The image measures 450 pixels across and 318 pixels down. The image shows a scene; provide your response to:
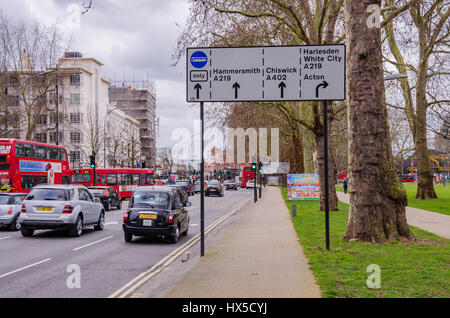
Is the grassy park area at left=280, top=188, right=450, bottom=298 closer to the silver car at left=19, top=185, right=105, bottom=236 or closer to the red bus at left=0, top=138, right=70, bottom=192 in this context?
the silver car at left=19, top=185, right=105, bottom=236

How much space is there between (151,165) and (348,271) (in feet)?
346

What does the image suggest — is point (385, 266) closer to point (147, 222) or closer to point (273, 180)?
point (147, 222)

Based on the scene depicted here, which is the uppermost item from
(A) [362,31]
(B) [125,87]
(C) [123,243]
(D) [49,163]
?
(B) [125,87]

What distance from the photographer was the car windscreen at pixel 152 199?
14.4 m

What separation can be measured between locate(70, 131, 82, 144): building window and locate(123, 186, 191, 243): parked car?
2506 inches

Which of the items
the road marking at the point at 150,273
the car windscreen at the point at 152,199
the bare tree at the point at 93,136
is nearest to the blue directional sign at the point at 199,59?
the road marking at the point at 150,273

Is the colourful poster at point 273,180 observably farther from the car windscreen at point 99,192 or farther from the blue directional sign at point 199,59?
the blue directional sign at point 199,59

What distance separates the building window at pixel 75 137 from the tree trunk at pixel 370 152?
68140 mm

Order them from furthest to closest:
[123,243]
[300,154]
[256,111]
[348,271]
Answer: [300,154]
[256,111]
[123,243]
[348,271]

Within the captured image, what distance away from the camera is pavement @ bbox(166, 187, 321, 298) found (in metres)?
6.99

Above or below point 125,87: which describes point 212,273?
below

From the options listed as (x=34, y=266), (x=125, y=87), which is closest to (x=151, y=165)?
(x=125, y=87)

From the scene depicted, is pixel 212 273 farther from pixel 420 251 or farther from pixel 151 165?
pixel 151 165
